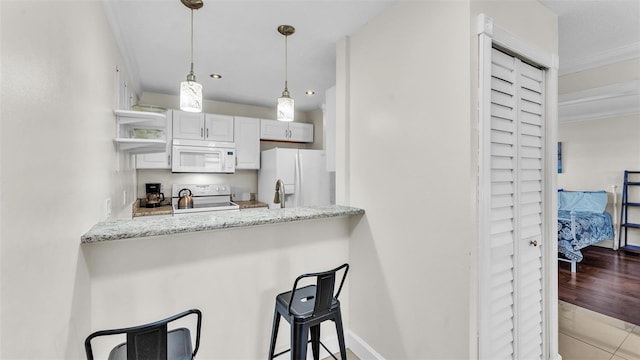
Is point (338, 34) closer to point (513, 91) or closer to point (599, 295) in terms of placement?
point (513, 91)

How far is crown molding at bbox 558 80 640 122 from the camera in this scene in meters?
2.39

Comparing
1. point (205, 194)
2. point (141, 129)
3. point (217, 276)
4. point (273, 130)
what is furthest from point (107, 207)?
point (273, 130)

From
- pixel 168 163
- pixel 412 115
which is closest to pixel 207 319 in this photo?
pixel 412 115

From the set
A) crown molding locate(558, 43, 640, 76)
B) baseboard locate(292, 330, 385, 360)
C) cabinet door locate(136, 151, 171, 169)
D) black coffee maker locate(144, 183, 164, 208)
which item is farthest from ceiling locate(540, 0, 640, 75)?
black coffee maker locate(144, 183, 164, 208)

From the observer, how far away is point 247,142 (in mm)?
4262

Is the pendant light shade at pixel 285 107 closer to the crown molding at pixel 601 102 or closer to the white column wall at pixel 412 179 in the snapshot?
the white column wall at pixel 412 179

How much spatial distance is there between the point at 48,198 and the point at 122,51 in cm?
196

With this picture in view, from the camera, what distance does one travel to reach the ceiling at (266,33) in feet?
6.01

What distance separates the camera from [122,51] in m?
2.33

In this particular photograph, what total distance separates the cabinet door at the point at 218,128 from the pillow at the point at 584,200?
5.65m

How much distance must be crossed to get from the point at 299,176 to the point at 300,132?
42.3 inches

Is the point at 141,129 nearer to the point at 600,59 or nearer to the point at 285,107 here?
the point at 285,107

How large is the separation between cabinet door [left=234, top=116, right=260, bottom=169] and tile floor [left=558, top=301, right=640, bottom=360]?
150 inches

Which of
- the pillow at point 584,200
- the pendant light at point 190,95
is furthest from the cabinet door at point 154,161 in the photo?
the pillow at point 584,200
